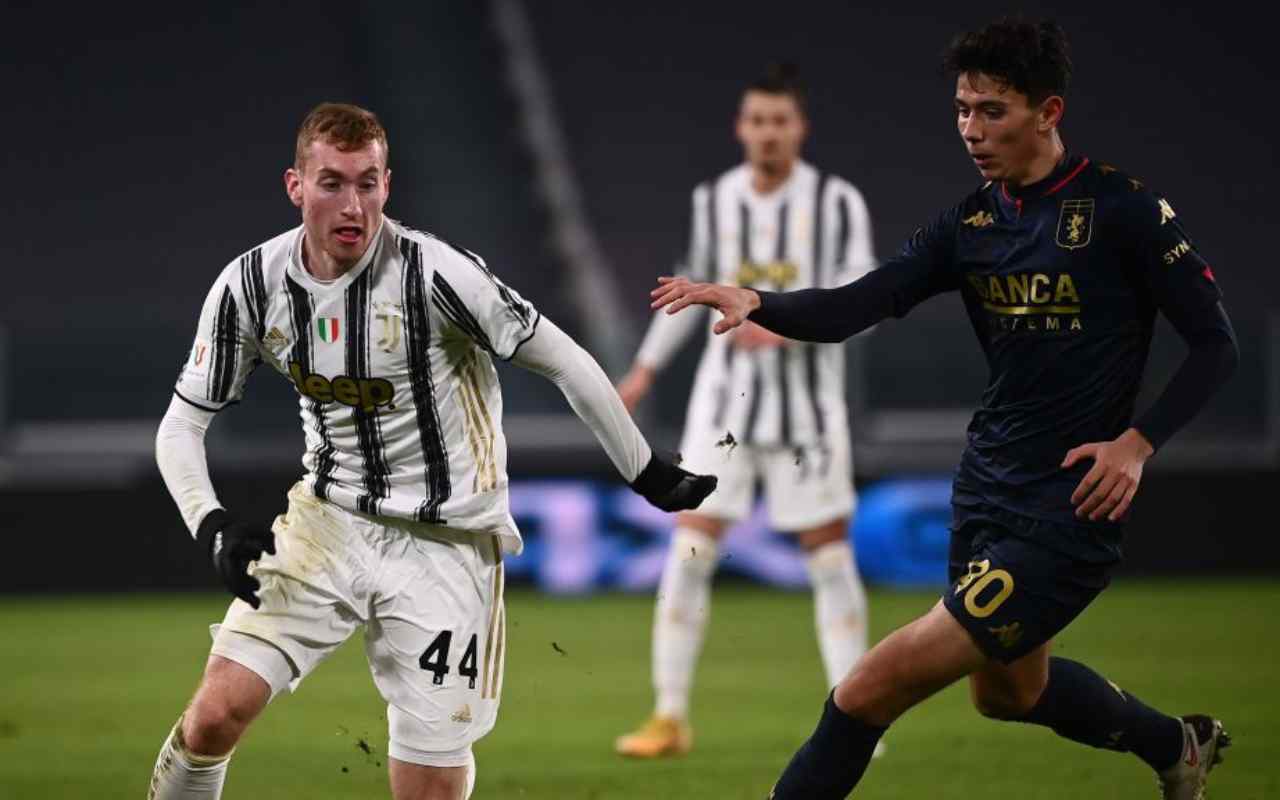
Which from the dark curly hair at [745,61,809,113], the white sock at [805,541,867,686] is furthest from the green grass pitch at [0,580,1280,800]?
the dark curly hair at [745,61,809,113]

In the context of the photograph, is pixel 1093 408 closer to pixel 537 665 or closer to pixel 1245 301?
pixel 537 665

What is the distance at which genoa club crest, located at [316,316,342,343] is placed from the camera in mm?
4074

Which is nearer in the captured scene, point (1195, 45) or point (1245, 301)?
point (1245, 301)

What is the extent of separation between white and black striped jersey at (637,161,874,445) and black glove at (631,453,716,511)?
6.84 ft

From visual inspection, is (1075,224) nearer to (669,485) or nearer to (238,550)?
(669,485)

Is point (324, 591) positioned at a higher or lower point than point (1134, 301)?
lower

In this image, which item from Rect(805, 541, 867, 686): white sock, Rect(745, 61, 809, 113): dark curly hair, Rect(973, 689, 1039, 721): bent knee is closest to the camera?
Rect(973, 689, 1039, 721): bent knee

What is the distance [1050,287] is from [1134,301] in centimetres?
18

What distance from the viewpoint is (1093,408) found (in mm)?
4102

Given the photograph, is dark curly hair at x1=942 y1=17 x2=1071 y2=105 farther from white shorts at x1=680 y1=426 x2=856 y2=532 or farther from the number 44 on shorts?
white shorts at x1=680 y1=426 x2=856 y2=532

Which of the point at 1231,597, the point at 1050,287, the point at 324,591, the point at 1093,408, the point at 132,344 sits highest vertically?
the point at 1050,287

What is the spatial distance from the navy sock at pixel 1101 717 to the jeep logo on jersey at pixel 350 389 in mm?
1712

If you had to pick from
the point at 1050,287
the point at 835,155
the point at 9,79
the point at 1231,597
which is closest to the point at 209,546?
the point at 1050,287

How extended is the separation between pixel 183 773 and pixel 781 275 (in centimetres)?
309
